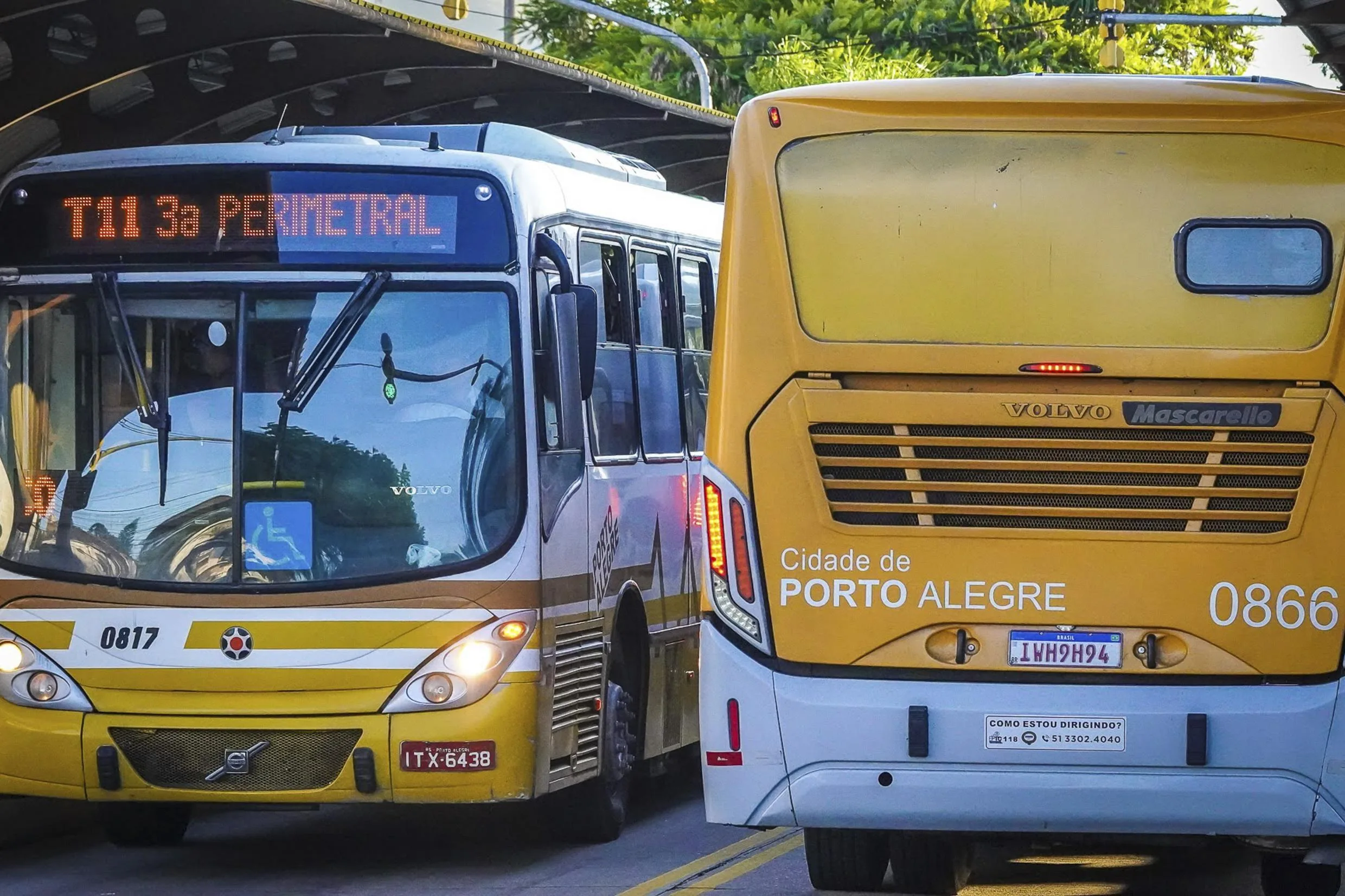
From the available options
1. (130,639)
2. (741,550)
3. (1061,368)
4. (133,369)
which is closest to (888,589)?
(741,550)

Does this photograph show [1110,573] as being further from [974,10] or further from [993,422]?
[974,10]

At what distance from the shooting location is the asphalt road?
32.3ft

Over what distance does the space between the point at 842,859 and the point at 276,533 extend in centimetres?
284

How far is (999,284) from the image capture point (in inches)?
313

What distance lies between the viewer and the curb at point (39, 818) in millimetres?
12094

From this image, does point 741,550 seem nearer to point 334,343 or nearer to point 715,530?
point 715,530

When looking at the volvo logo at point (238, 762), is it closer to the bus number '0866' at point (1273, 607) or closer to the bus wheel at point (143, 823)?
the bus wheel at point (143, 823)

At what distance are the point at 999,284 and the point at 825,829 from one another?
2.32 metres

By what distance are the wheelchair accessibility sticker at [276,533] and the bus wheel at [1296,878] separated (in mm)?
4118

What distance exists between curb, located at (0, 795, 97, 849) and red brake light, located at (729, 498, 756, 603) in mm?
5311

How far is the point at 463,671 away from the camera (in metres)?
10.0

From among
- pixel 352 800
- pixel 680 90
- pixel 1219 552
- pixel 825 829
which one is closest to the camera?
pixel 1219 552

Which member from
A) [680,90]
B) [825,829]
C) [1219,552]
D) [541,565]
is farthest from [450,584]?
[680,90]

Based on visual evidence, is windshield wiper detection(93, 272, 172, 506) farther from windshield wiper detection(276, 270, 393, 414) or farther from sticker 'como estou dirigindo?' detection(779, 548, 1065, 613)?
sticker 'como estou dirigindo?' detection(779, 548, 1065, 613)
